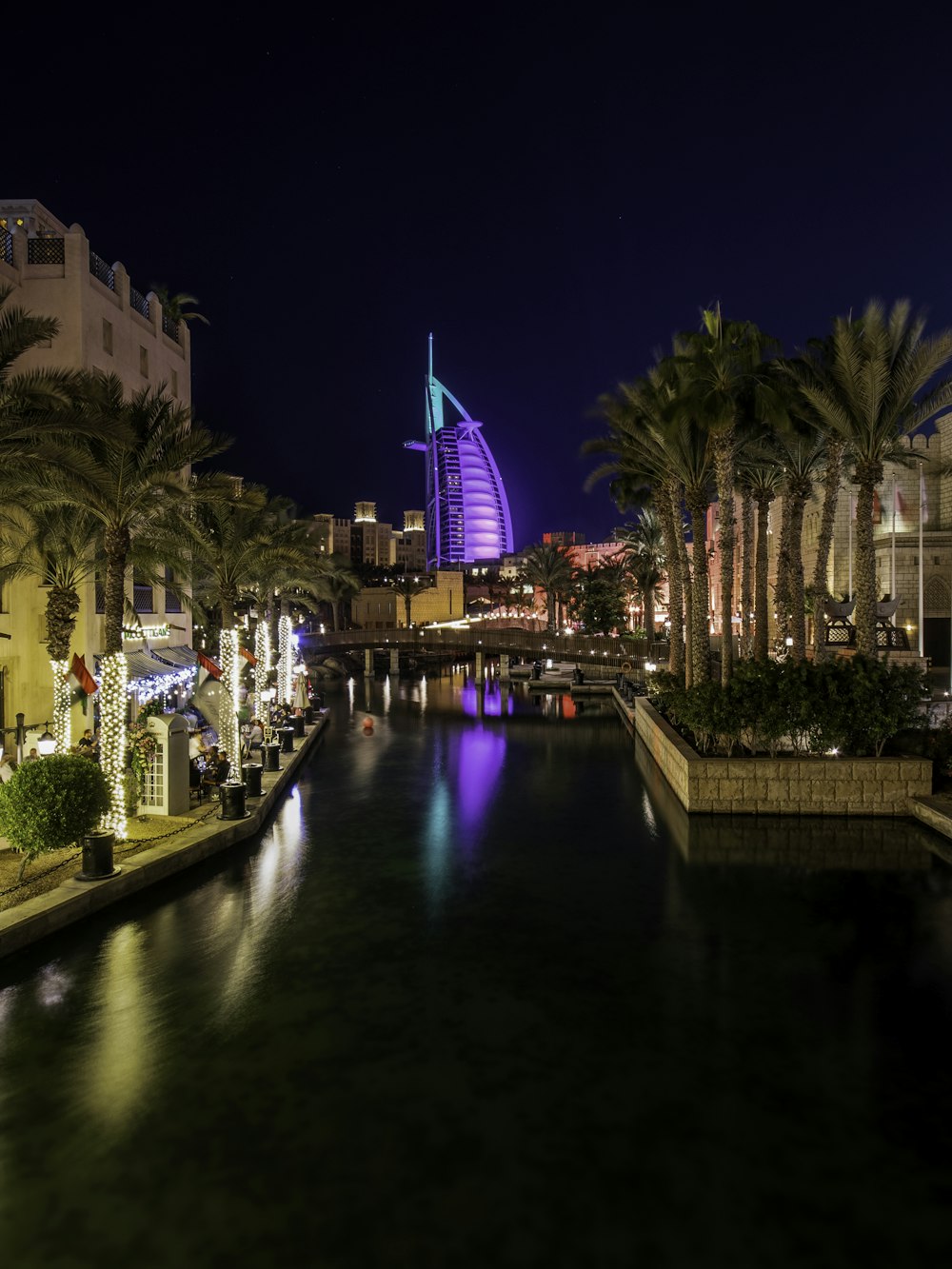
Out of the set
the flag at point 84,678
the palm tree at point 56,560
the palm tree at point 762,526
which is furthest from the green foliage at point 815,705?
the palm tree at point 56,560

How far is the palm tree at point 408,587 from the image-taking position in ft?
325

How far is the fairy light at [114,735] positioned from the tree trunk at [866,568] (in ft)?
49.7

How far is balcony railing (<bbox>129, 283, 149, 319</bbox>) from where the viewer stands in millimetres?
26781

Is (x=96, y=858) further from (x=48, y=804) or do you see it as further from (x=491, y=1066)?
(x=491, y=1066)

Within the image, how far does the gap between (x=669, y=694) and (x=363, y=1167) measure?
17.2 m

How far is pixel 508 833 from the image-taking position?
52.7 feet

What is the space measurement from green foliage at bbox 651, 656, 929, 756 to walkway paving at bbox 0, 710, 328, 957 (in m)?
9.77

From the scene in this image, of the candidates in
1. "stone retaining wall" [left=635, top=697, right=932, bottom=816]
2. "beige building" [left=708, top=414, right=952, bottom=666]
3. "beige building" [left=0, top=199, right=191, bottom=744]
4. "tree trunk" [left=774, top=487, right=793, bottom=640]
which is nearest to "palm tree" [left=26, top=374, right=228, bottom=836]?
"beige building" [left=0, top=199, right=191, bottom=744]

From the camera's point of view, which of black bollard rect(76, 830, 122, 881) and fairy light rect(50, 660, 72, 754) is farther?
fairy light rect(50, 660, 72, 754)

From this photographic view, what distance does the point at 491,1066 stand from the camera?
288 inches

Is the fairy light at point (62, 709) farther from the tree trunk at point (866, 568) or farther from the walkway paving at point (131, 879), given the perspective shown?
the tree trunk at point (866, 568)

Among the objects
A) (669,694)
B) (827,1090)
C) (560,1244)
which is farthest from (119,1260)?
(669,694)

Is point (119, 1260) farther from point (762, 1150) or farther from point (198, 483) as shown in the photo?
point (198, 483)

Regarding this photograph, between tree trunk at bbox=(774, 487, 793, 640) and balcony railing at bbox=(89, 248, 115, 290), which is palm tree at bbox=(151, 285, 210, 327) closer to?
balcony railing at bbox=(89, 248, 115, 290)
